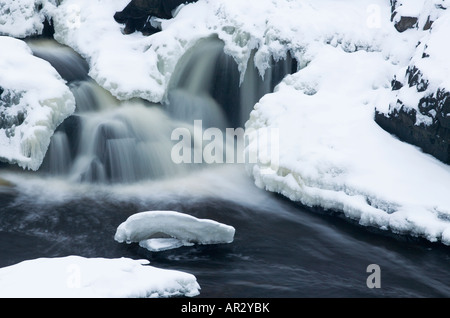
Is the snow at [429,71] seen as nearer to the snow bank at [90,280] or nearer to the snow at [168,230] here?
the snow at [168,230]

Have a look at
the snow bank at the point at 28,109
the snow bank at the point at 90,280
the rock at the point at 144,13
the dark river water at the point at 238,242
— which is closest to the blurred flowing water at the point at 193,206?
the dark river water at the point at 238,242

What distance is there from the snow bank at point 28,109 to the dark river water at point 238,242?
1.74ft

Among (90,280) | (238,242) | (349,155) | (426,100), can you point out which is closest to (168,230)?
(238,242)

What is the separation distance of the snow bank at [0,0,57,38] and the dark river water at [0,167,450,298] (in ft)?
15.0

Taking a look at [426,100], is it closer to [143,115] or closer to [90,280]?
[143,115]

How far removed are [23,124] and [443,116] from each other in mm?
7272

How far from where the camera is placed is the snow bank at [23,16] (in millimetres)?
12859

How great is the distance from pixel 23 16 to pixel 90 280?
943cm

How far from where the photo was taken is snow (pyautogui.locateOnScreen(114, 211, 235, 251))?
7.38 metres

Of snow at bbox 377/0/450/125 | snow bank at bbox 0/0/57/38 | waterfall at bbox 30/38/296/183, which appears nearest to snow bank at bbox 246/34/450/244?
snow at bbox 377/0/450/125

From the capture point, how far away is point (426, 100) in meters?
8.83

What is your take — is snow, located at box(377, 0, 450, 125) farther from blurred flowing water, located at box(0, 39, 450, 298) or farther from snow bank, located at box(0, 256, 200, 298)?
snow bank, located at box(0, 256, 200, 298)
